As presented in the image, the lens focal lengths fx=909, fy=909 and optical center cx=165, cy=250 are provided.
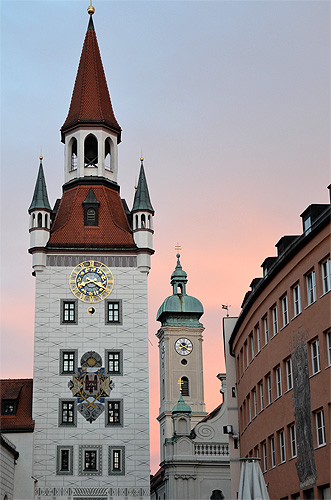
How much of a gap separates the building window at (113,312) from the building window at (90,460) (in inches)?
322

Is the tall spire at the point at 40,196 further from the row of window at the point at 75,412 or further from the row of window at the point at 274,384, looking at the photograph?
the row of window at the point at 274,384

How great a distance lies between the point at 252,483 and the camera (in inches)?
1163

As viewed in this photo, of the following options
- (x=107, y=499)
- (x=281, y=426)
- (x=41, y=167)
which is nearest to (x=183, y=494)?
(x=107, y=499)

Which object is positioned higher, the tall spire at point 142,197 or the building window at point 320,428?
the tall spire at point 142,197

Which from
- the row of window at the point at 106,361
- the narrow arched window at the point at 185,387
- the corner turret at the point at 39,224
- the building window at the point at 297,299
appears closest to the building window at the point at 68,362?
the row of window at the point at 106,361

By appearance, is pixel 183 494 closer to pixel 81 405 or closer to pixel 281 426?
pixel 81 405

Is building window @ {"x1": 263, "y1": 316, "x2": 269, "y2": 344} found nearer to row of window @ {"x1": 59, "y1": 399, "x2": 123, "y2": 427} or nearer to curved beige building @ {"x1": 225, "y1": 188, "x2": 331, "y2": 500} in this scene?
curved beige building @ {"x1": 225, "y1": 188, "x2": 331, "y2": 500}

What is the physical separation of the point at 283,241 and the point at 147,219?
25.1 m

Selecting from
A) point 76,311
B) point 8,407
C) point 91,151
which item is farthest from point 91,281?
point 91,151

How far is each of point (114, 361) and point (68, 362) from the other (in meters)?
2.95

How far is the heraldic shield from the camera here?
57312mm

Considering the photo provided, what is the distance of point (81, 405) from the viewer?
5734 cm

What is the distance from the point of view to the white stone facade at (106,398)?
5584 centimetres

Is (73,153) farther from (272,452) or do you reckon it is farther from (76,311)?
(272,452)
